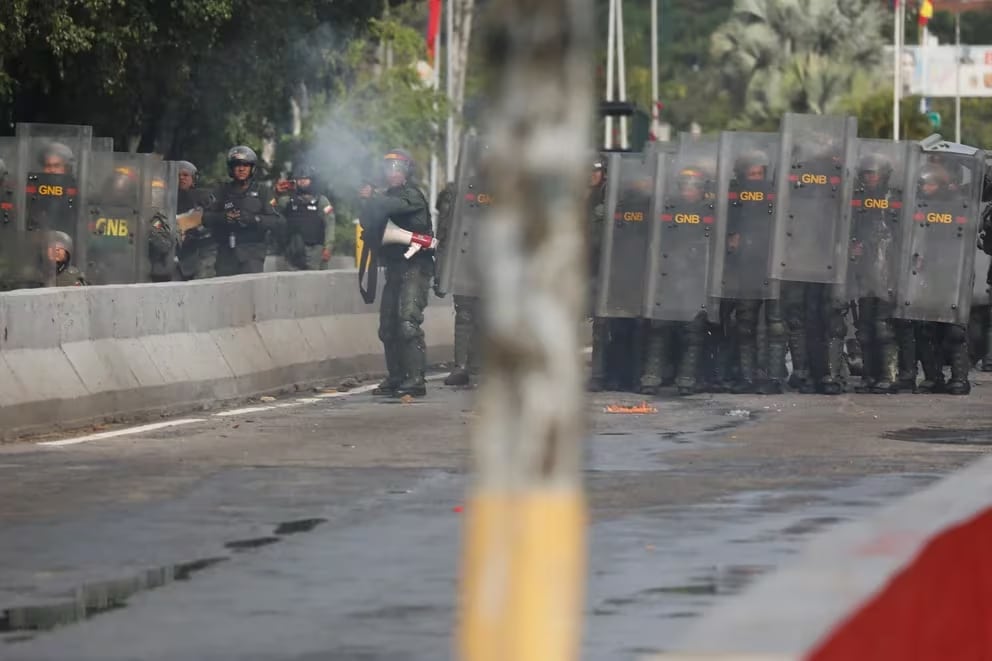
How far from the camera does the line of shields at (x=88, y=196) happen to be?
25.0 metres

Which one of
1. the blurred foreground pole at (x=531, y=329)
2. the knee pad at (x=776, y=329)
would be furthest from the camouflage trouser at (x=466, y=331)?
the blurred foreground pole at (x=531, y=329)

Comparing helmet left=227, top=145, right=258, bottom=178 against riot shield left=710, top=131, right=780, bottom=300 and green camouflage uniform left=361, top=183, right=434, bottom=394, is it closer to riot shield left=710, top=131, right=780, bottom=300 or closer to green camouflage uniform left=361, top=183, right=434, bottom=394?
green camouflage uniform left=361, top=183, right=434, bottom=394

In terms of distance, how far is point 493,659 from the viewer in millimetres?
4117

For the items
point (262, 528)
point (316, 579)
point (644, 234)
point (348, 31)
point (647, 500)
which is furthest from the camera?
point (348, 31)

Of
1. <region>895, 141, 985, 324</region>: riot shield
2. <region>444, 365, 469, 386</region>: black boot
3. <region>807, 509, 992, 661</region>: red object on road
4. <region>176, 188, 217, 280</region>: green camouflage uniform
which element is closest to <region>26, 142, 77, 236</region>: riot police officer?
<region>176, 188, 217, 280</region>: green camouflage uniform

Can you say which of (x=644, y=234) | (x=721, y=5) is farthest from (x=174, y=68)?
(x=721, y=5)

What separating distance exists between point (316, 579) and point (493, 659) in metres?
5.70

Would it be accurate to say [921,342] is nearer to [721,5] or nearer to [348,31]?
[348,31]

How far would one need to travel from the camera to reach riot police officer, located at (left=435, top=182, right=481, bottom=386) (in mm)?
22438

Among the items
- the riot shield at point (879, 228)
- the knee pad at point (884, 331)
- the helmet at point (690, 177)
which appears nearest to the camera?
the helmet at point (690, 177)

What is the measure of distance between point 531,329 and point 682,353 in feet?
59.2

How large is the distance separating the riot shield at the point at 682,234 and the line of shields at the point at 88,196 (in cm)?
568

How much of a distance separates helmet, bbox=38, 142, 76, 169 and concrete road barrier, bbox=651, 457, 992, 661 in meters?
18.0

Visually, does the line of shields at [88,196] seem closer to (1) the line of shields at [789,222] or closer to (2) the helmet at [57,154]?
(2) the helmet at [57,154]
